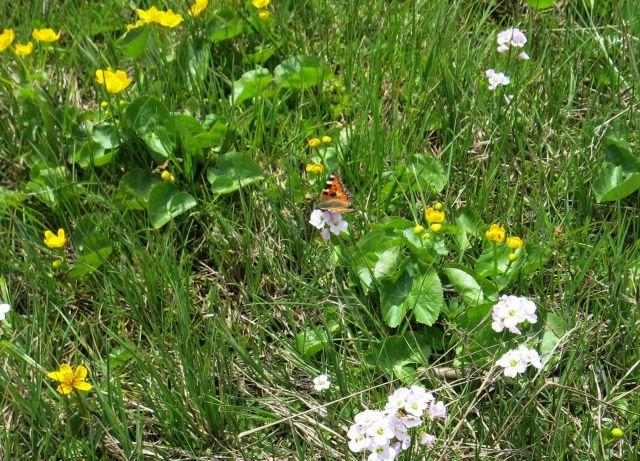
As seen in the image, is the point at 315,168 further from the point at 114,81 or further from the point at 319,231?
the point at 114,81

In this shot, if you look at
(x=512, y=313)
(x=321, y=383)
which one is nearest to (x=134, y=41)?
(x=321, y=383)

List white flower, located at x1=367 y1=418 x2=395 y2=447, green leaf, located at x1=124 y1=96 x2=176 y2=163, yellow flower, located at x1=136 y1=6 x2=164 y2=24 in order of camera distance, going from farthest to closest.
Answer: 1. yellow flower, located at x1=136 y1=6 x2=164 y2=24
2. green leaf, located at x1=124 y1=96 x2=176 y2=163
3. white flower, located at x1=367 y1=418 x2=395 y2=447

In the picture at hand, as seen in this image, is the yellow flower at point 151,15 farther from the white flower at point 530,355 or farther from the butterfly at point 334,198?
the white flower at point 530,355

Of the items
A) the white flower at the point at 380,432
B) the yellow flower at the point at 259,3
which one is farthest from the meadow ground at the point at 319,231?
the yellow flower at the point at 259,3

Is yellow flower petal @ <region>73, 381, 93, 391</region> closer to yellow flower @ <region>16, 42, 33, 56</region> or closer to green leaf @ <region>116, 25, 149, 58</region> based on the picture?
green leaf @ <region>116, 25, 149, 58</region>

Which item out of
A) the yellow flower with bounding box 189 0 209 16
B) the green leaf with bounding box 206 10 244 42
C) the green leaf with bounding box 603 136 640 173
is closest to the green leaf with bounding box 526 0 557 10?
the green leaf with bounding box 603 136 640 173

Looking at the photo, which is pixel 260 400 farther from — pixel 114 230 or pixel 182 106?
pixel 182 106

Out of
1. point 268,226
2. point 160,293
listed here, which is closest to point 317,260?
point 268,226
